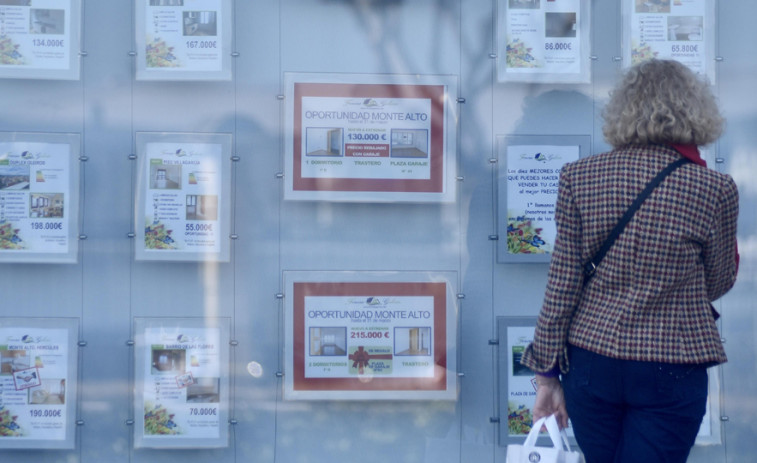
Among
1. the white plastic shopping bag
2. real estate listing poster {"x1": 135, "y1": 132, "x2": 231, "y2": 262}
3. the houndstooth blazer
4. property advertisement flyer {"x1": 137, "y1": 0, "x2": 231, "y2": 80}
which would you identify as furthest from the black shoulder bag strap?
property advertisement flyer {"x1": 137, "y1": 0, "x2": 231, "y2": 80}

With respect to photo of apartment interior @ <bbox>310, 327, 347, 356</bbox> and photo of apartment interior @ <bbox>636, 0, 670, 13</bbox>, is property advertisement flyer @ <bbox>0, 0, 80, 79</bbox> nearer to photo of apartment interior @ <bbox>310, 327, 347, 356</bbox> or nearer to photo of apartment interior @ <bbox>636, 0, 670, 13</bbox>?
photo of apartment interior @ <bbox>310, 327, 347, 356</bbox>

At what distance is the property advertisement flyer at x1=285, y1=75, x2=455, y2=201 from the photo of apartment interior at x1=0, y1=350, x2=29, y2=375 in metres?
1.25

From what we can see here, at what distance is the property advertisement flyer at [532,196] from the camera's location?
129 inches

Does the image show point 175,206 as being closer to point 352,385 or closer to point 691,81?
point 352,385

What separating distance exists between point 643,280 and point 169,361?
5.90ft

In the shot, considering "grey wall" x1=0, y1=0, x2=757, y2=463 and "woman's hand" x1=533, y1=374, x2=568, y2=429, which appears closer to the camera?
"woman's hand" x1=533, y1=374, x2=568, y2=429

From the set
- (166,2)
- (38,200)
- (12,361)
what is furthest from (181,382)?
(166,2)

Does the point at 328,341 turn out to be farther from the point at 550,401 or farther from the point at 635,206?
the point at 635,206

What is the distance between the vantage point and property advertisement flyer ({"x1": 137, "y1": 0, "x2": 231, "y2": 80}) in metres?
3.17

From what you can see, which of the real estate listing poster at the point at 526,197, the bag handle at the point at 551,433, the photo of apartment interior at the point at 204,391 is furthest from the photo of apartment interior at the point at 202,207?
the bag handle at the point at 551,433

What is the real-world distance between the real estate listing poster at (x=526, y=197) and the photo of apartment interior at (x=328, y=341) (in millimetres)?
663

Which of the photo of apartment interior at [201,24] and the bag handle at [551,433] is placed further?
the photo of apartment interior at [201,24]

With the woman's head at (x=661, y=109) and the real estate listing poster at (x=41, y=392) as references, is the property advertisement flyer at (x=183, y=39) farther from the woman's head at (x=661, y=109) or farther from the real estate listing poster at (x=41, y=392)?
the woman's head at (x=661, y=109)

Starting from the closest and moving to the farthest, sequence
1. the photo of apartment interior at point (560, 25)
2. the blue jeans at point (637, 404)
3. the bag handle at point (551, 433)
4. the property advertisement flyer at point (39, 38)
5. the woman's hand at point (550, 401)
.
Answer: the blue jeans at point (637, 404) → the bag handle at point (551, 433) → the woman's hand at point (550, 401) → the property advertisement flyer at point (39, 38) → the photo of apartment interior at point (560, 25)
